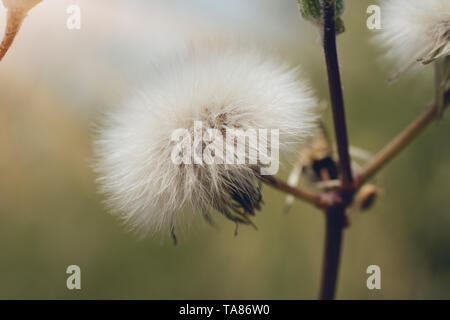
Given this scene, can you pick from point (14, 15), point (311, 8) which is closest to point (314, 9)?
point (311, 8)

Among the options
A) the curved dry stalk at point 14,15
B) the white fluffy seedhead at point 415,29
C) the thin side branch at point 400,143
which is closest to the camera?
the curved dry stalk at point 14,15

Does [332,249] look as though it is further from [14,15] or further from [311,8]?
[14,15]

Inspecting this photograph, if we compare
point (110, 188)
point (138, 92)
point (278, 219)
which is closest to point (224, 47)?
point (138, 92)

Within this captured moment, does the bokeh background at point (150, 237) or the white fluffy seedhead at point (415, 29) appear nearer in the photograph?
the white fluffy seedhead at point (415, 29)

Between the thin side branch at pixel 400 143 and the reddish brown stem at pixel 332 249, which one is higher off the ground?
the thin side branch at pixel 400 143

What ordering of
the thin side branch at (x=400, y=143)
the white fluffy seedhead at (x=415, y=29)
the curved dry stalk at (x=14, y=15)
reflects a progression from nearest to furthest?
1. the curved dry stalk at (x=14, y=15)
2. the white fluffy seedhead at (x=415, y=29)
3. the thin side branch at (x=400, y=143)

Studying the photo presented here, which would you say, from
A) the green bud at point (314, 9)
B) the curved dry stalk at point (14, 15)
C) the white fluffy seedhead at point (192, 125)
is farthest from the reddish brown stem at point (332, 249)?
the curved dry stalk at point (14, 15)

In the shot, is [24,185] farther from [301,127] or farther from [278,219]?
[301,127]

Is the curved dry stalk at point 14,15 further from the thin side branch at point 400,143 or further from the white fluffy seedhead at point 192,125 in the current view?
the thin side branch at point 400,143
